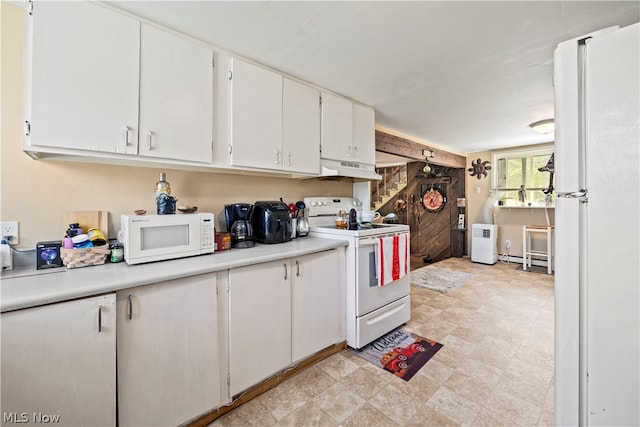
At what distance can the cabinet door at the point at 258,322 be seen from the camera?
153 cm

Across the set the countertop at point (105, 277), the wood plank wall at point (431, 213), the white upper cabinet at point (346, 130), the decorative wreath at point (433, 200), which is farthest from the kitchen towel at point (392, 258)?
the decorative wreath at point (433, 200)

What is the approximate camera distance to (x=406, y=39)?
172cm

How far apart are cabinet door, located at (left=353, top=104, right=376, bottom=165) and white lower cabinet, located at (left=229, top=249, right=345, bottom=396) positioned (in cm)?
119

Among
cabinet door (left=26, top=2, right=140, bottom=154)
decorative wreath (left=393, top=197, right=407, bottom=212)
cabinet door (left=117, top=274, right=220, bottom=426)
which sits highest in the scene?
cabinet door (left=26, top=2, right=140, bottom=154)

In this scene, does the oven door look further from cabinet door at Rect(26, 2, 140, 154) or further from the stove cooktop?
cabinet door at Rect(26, 2, 140, 154)

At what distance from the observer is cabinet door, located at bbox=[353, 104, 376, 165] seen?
2721mm

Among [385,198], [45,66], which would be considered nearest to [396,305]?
[45,66]

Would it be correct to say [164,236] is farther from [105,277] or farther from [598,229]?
[598,229]

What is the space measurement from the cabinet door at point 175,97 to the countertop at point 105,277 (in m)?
0.67

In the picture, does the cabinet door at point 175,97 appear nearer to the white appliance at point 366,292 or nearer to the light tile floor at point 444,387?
the white appliance at point 366,292

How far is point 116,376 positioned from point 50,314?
0.39 meters

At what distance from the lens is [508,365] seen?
1973 mm

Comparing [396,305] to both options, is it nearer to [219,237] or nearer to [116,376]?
[219,237]

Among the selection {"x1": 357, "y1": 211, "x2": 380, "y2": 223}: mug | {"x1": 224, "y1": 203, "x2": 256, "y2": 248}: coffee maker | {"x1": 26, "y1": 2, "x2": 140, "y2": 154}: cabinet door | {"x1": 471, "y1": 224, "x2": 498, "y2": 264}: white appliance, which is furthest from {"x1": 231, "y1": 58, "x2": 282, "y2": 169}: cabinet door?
{"x1": 471, "y1": 224, "x2": 498, "y2": 264}: white appliance
